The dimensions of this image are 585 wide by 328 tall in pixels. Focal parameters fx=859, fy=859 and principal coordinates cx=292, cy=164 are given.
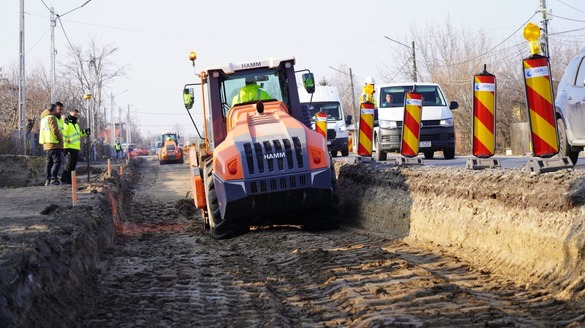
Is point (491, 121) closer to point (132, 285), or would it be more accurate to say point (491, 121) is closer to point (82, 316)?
point (132, 285)

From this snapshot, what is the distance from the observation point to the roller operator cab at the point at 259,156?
12258mm

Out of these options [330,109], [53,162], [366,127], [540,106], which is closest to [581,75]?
[540,106]

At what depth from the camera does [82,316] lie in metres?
7.21

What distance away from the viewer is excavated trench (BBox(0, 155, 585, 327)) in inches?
261

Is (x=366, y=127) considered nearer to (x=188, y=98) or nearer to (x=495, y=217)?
(x=188, y=98)

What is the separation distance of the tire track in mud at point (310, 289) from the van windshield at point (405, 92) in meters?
11.7

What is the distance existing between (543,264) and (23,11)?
33.0m

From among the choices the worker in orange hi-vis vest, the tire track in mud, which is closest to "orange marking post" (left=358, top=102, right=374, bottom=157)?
the worker in orange hi-vis vest

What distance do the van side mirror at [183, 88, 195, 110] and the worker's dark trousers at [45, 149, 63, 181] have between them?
7.35m

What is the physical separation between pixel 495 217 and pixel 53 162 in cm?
1415

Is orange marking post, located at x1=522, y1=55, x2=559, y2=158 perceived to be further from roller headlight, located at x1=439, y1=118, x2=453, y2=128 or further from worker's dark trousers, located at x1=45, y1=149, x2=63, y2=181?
worker's dark trousers, located at x1=45, y1=149, x2=63, y2=181

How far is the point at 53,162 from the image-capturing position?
21.0 m

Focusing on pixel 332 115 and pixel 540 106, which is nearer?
pixel 540 106

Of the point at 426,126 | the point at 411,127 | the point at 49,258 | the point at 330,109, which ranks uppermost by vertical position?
the point at 330,109
